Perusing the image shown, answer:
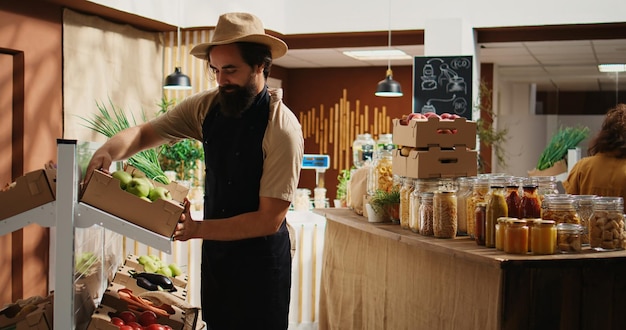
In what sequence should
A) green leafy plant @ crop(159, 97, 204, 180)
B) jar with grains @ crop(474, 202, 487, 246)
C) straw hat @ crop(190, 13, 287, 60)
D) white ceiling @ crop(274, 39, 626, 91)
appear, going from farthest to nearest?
white ceiling @ crop(274, 39, 626, 91), green leafy plant @ crop(159, 97, 204, 180), jar with grains @ crop(474, 202, 487, 246), straw hat @ crop(190, 13, 287, 60)

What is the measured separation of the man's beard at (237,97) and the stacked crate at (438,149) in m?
1.14

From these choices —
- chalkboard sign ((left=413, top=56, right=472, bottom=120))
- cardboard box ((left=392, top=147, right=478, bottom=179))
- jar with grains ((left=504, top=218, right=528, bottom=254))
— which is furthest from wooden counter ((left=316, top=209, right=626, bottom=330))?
chalkboard sign ((left=413, top=56, right=472, bottom=120))

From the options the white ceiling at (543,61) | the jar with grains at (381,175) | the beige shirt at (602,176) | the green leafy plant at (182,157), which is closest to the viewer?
the jar with grains at (381,175)

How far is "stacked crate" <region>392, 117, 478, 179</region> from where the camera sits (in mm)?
3699

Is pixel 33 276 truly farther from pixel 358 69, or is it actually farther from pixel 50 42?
pixel 358 69

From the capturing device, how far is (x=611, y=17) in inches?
317

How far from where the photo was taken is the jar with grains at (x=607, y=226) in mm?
3133

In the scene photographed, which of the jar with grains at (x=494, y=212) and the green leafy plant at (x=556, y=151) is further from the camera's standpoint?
the green leafy plant at (x=556, y=151)

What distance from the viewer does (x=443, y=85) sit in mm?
7918

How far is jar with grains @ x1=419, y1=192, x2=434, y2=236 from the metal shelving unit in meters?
1.58

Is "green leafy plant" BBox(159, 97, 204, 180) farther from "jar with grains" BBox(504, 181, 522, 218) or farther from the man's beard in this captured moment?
the man's beard

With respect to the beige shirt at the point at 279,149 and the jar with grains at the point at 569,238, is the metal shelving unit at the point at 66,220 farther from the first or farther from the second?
the jar with grains at the point at 569,238

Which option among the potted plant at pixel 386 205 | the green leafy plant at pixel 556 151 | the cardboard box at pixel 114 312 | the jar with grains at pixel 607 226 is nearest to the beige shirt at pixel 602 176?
the potted plant at pixel 386 205

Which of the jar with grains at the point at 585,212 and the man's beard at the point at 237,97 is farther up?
the man's beard at the point at 237,97
